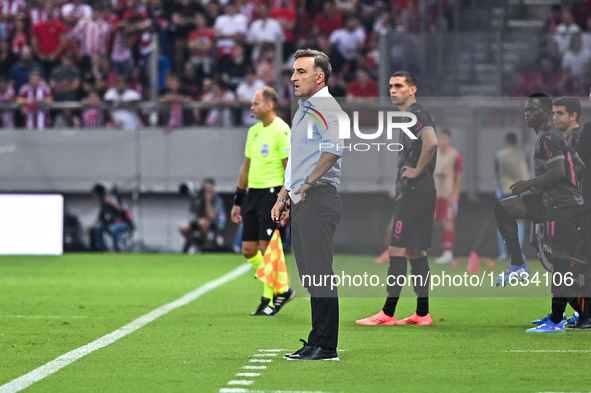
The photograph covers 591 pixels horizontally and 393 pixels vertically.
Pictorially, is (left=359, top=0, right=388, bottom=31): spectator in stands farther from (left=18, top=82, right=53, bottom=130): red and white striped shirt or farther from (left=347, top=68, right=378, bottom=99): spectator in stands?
(left=18, top=82, right=53, bottom=130): red and white striped shirt

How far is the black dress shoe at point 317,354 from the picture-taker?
21.2ft

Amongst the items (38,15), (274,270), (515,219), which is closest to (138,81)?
(38,15)

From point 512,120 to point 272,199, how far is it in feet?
27.3

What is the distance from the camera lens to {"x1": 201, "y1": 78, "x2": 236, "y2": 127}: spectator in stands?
18.8 m

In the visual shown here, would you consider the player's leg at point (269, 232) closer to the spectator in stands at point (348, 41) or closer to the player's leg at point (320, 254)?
the player's leg at point (320, 254)

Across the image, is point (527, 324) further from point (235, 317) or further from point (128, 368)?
point (128, 368)

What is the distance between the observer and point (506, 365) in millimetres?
6414

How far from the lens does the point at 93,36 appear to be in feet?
66.6

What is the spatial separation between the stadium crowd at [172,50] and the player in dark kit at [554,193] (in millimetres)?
9906

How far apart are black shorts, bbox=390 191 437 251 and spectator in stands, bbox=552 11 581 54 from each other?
364 inches

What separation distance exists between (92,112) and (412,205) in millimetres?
11437

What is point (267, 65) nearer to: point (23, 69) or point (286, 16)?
point (286, 16)

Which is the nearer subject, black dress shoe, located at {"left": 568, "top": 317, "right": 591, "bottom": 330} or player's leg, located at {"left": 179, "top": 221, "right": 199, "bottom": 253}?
black dress shoe, located at {"left": 568, "top": 317, "right": 591, "bottom": 330}

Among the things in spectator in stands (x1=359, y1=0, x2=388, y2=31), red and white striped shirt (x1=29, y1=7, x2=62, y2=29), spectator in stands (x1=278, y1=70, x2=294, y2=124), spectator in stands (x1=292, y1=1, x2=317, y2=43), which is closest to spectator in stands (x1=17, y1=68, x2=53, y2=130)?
red and white striped shirt (x1=29, y1=7, x2=62, y2=29)
